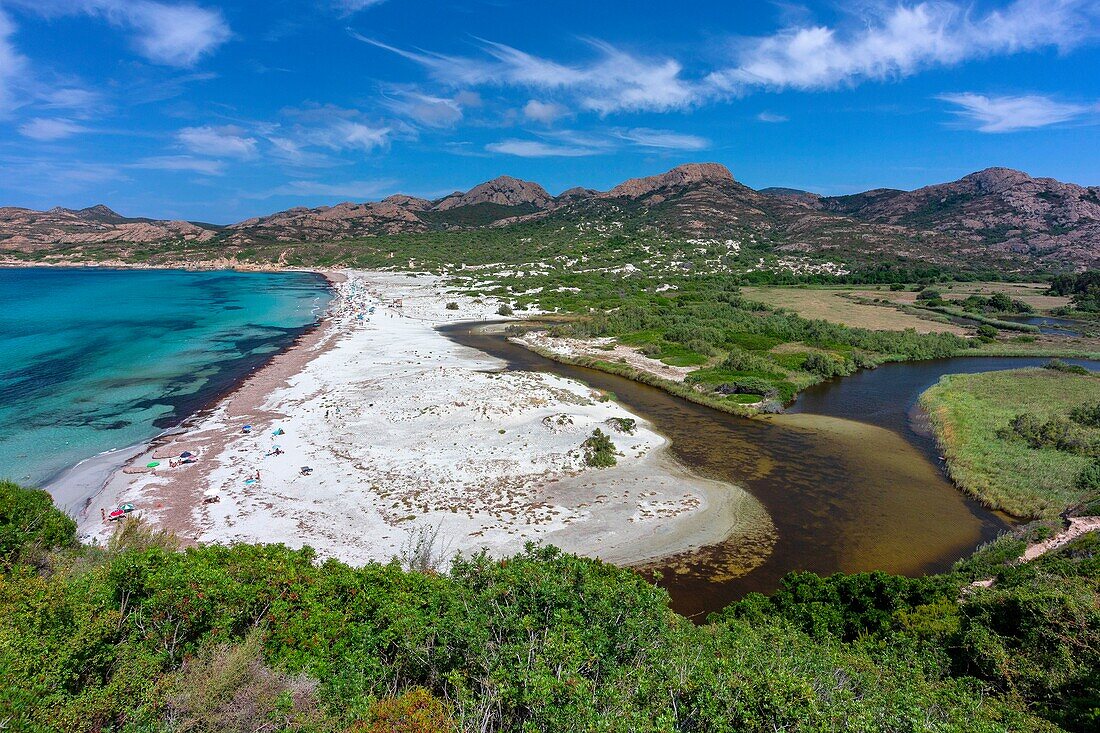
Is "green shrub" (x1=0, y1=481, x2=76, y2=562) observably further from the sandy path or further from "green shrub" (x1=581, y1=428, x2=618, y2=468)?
the sandy path

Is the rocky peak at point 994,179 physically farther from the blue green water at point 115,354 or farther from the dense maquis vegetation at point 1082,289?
the blue green water at point 115,354

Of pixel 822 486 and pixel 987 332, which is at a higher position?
pixel 987 332

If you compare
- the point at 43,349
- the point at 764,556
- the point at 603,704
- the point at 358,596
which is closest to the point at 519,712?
the point at 603,704

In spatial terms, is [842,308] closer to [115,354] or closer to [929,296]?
[929,296]

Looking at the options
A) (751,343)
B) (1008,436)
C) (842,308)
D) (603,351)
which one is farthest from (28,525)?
(842,308)

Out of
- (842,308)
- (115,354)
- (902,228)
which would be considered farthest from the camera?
(902,228)

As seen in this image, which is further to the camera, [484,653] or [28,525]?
[28,525]

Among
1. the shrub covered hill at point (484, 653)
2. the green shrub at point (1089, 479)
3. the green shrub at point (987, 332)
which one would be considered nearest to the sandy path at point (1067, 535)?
the green shrub at point (1089, 479)

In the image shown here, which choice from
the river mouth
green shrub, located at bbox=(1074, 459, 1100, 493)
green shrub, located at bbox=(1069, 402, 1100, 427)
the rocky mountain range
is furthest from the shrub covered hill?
the rocky mountain range
